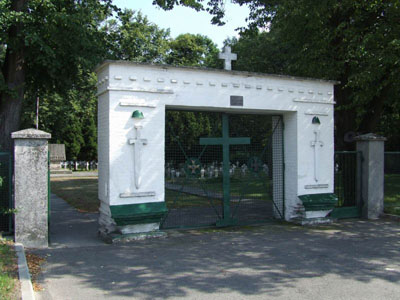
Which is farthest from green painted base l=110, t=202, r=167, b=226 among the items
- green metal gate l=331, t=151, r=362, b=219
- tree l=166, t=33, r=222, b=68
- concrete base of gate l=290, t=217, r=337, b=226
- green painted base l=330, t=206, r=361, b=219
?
tree l=166, t=33, r=222, b=68

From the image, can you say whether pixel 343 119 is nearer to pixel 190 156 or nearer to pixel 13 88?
pixel 190 156

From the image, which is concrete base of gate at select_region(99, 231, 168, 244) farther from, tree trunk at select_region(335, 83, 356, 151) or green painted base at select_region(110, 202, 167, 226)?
tree trunk at select_region(335, 83, 356, 151)

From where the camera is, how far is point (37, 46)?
10.4m

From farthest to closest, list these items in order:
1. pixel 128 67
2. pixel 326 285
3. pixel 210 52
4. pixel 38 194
A: pixel 210 52 < pixel 128 67 < pixel 38 194 < pixel 326 285

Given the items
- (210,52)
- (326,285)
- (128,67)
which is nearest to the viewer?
(326,285)

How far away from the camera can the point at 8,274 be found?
5.66 meters

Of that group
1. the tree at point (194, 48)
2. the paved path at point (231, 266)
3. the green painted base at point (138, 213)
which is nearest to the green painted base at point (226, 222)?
the paved path at point (231, 266)

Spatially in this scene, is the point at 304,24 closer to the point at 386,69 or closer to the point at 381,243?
the point at 386,69

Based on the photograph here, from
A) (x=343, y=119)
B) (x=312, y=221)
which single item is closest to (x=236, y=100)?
(x=312, y=221)

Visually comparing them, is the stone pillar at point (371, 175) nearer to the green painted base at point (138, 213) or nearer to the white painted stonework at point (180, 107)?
the white painted stonework at point (180, 107)

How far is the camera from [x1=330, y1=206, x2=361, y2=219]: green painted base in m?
11.0

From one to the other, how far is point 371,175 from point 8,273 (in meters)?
9.59

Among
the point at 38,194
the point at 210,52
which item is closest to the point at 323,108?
the point at 38,194

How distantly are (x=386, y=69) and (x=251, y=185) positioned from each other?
6141 millimetres
